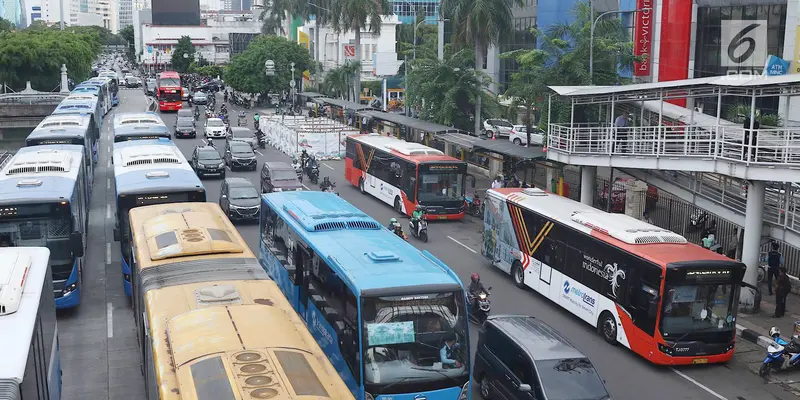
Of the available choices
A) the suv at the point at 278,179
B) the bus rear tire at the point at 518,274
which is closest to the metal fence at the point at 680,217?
the bus rear tire at the point at 518,274

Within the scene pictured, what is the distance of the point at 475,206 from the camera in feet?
104

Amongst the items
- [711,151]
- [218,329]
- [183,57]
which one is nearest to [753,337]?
[711,151]

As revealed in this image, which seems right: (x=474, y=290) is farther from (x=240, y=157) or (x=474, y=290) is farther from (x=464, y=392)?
(x=240, y=157)

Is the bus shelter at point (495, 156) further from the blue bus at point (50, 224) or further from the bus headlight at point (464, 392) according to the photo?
the bus headlight at point (464, 392)

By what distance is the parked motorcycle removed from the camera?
15.7 meters

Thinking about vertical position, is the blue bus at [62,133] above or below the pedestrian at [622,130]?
below

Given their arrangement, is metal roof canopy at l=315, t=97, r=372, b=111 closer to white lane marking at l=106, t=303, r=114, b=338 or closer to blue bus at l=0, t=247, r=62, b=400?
white lane marking at l=106, t=303, r=114, b=338

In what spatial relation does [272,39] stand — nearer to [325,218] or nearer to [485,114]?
[485,114]

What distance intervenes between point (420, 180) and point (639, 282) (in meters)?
13.9

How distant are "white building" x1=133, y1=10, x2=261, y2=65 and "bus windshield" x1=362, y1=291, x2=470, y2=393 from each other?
136m

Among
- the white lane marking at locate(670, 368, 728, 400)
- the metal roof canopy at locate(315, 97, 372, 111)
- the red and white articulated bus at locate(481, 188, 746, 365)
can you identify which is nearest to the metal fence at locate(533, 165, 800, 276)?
the red and white articulated bus at locate(481, 188, 746, 365)

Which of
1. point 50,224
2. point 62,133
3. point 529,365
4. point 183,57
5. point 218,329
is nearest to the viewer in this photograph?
point 218,329

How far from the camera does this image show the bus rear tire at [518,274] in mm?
21312

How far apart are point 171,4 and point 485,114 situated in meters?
123
